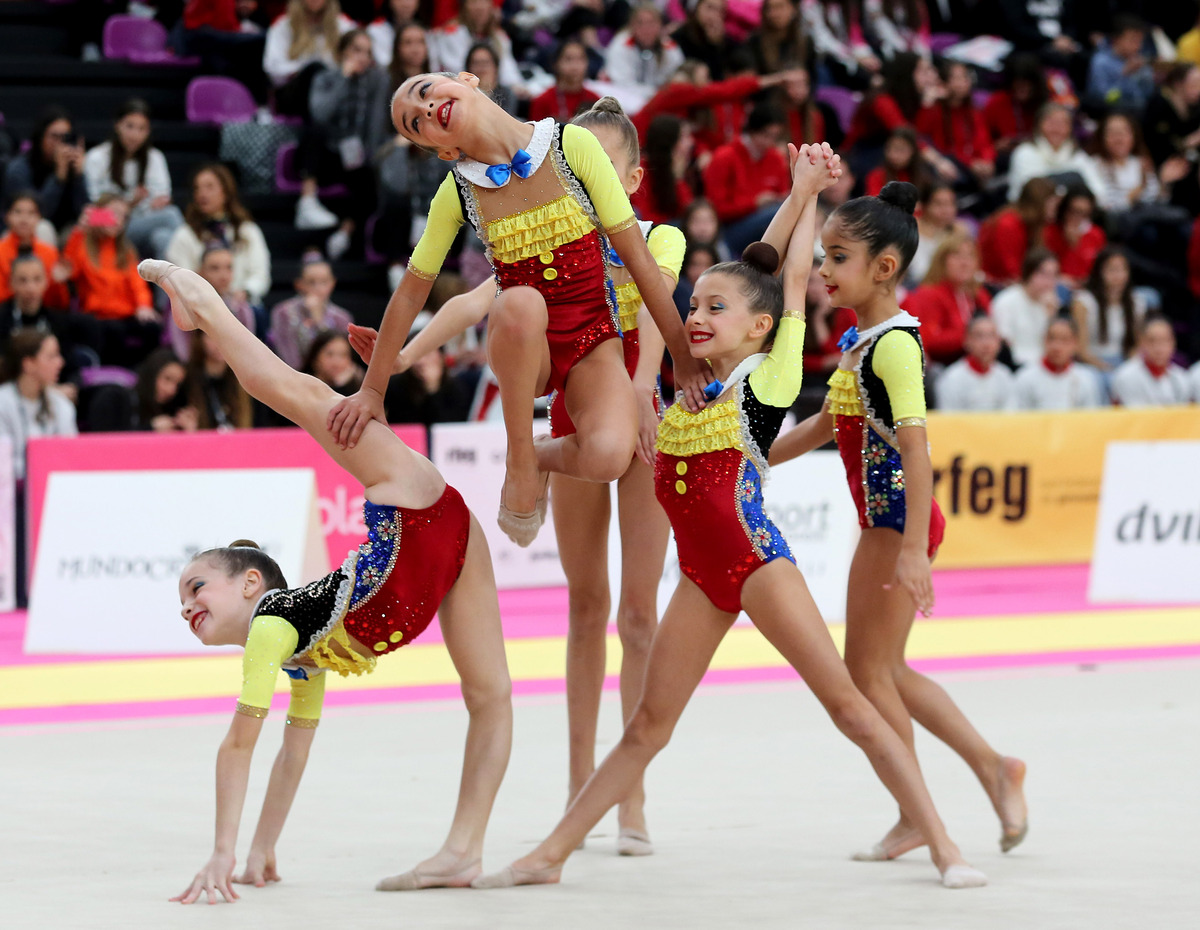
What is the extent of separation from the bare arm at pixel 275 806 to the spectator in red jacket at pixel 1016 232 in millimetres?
8832

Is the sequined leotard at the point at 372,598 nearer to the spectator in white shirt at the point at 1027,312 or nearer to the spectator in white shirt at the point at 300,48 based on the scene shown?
the spectator in white shirt at the point at 300,48

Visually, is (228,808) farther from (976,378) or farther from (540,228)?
(976,378)

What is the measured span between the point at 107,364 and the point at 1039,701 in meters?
5.70

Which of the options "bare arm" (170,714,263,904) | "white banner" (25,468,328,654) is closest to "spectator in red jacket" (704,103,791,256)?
"white banner" (25,468,328,654)

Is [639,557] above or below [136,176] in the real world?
below

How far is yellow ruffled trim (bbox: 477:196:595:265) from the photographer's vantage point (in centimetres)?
394

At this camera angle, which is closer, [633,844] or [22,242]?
[633,844]

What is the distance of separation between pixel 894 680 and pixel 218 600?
1.66 metres

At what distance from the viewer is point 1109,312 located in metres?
11.2

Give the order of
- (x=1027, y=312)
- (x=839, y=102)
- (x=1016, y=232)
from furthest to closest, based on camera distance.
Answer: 1. (x=839, y=102)
2. (x=1016, y=232)
3. (x=1027, y=312)

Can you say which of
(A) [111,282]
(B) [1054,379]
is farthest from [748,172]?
(A) [111,282]

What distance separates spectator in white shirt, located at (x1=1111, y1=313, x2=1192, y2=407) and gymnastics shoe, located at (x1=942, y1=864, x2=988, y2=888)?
24.2 ft

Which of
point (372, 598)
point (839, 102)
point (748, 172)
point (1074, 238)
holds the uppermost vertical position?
point (839, 102)

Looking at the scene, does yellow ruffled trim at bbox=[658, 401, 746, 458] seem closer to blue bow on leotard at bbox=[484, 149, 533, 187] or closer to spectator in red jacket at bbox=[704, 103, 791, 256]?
blue bow on leotard at bbox=[484, 149, 533, 187]
